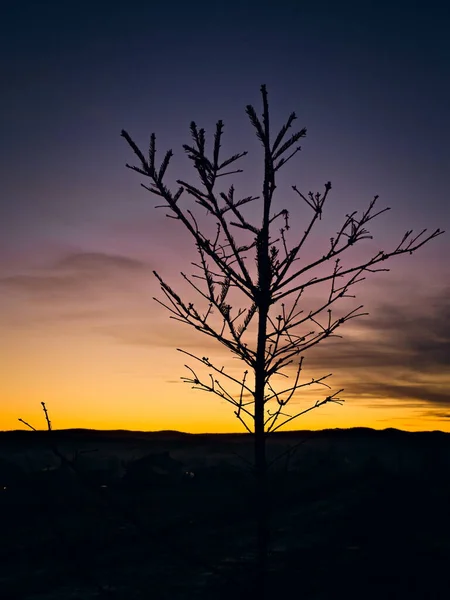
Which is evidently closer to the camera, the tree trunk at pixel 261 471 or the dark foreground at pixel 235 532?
the tree trunk at pixel 261 471

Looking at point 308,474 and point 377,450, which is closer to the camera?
point 308,474

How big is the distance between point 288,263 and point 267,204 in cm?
48

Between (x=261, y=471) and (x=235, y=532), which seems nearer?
(x=261, y=471)

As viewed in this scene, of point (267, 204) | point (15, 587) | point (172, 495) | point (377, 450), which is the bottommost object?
point (15, 587)

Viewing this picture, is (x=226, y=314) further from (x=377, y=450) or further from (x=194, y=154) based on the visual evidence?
(x=377, y=450)

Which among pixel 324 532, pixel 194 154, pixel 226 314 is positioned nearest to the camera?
pixel 194 154

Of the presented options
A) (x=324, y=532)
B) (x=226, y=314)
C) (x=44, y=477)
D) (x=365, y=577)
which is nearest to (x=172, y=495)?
(x=44, y=477)

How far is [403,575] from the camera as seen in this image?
10.3 meters

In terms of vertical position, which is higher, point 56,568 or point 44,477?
point 44,477

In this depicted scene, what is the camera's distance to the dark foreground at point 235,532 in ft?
33.5

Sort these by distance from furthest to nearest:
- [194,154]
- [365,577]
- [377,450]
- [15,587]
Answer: [377,450] < [15,587] < [365,577] < [194,154]

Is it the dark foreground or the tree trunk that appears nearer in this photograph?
the tree trunk

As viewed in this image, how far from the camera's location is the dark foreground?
10219mm

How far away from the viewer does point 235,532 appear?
14.2 meters
